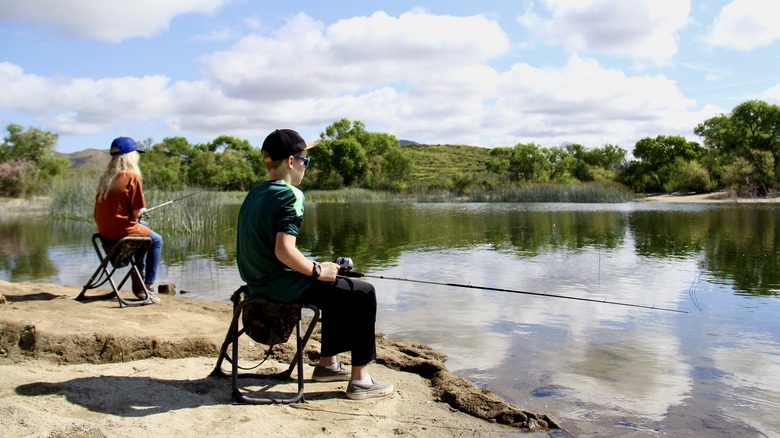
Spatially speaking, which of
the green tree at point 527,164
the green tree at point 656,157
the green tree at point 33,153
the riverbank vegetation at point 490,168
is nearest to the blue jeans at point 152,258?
the riverbank vegetation at point 490,168

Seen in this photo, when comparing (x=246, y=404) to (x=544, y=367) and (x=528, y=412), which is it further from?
(x=544, y=367)

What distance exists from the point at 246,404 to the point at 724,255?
10.6 metres

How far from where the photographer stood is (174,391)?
3539 mm

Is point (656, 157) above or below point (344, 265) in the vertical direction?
above

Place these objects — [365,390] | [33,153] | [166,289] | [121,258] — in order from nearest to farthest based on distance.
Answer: [365,390]
[121,258]
[166,289]
[33,153]

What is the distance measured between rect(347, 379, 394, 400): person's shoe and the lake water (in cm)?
94

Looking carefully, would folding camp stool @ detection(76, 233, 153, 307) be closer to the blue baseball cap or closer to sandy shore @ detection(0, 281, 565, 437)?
sandy shore @ detection(0, 281, 565, 437)

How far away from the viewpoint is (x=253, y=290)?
354 cm

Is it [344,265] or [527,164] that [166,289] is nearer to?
[344,265]

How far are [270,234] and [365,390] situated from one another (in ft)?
3.59

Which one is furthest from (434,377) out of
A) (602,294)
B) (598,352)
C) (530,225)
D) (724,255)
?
(530,225)

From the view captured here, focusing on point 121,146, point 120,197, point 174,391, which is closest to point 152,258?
point 120,197

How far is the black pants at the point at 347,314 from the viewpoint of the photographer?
3.53 meters

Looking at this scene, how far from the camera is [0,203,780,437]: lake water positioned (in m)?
4.09
